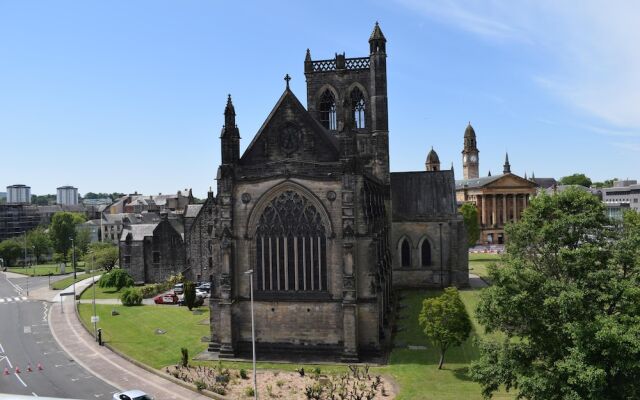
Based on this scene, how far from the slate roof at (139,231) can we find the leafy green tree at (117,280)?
21.6 ft

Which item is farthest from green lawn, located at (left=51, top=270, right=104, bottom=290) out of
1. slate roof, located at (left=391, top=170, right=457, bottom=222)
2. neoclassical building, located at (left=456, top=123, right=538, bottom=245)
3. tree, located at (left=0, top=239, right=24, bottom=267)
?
neoclassical building, located at (left=456, top=123, right=538, bottom=245)

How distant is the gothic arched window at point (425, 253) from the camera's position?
5533cm

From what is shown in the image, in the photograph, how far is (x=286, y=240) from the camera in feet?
113

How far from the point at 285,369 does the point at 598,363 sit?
1903 cm

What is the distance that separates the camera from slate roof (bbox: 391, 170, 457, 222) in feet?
182

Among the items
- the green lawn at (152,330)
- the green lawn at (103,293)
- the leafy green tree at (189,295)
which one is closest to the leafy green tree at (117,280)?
the green lawn at (103,293)

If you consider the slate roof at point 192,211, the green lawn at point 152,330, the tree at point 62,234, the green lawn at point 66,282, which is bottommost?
the green lawn at point 152,330

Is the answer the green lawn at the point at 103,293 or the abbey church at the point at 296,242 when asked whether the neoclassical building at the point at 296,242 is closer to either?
the abbey church at the point at 296,242

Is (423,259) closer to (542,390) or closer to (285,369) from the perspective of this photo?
(285,369)

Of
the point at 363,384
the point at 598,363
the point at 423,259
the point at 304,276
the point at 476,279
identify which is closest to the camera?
the point at 598,363

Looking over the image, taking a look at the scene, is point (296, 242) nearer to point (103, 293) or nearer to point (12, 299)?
point (103, 293)

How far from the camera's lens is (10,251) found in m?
103

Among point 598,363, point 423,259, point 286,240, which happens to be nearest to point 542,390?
point 598,363

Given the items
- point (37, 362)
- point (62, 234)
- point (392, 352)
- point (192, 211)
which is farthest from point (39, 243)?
point (392, 352)
